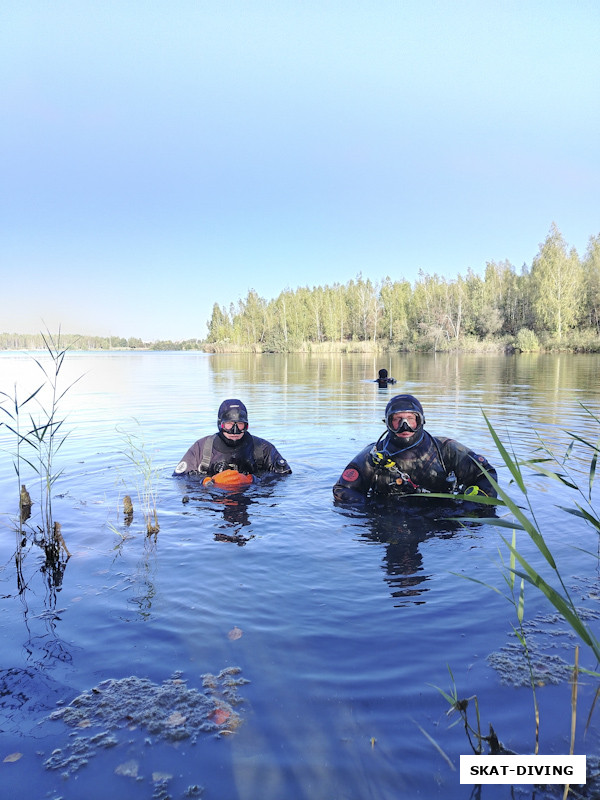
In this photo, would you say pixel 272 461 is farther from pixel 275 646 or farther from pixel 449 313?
pixel 449 313

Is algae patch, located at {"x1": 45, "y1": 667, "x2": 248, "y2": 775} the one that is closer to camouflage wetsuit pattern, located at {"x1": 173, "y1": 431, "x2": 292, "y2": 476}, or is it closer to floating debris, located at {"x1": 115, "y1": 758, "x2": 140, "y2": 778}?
floating debris, located at {"x1": 115, "y1": 758, "x2": 140, "y2": 778}

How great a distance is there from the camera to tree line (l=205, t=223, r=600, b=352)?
57.7 meters

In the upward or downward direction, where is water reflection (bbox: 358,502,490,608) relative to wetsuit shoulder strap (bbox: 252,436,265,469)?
downward

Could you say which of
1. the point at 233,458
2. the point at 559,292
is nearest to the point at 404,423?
the point at 233,458

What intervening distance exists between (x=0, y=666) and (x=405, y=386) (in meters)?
21.2

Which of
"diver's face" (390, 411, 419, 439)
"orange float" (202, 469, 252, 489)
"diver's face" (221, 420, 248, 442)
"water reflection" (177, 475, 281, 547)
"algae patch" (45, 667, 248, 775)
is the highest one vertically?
"diver's face" (390, 411, 419, 439)

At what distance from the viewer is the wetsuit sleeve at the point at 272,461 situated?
26.8ft

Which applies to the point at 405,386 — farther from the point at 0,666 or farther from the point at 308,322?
the point at 308,322

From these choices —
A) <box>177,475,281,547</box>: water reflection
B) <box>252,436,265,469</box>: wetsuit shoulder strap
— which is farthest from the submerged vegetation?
<box>252,436,265,469</box>: wetsuit shoulder strap

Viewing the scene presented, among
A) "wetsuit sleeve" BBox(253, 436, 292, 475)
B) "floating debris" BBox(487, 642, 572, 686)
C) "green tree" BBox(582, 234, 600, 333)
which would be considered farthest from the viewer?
"green tree" BBox(582, 234, 600, 333)

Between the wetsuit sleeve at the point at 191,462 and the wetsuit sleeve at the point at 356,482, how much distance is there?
2.42 meters

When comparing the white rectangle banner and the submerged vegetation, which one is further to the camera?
the white rectangle banner

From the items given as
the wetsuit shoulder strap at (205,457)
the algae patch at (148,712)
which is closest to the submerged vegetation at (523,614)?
the algae patch at (148,712)

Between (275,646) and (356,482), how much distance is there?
3.45 metres
